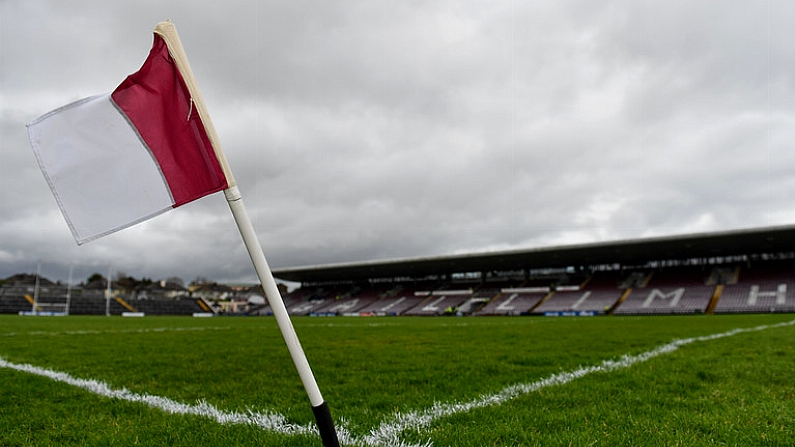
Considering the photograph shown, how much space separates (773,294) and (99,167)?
1598 inches

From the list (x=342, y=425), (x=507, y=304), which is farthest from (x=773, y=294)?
(x=342, y=425)

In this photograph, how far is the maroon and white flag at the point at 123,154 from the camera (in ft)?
6.06

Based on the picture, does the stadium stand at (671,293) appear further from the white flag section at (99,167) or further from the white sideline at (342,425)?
the white flag section at (99,167)

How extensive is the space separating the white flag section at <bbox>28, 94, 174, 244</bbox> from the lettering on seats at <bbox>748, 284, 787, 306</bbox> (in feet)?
127

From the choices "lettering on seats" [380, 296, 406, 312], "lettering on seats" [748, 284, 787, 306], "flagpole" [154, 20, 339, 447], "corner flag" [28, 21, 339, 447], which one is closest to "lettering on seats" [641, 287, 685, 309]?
"lettering on seats" [748, 284, 787, 306]

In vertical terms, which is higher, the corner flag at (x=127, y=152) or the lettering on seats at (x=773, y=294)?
the corner flag at (x=127, y=152)

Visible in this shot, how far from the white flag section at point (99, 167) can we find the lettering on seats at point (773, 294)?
38.6 m

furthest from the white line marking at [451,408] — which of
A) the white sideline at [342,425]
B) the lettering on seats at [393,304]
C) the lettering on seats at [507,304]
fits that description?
the lettering on seats at [393,304]

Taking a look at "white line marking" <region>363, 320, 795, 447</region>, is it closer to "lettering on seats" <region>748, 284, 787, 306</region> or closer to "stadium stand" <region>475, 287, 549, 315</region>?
"lettering on seats" <region>748, 284, 787, 306</region>

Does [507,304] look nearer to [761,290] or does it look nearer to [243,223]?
[761,290]

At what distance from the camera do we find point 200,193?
1.84 meters

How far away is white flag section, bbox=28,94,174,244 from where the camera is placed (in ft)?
6.11

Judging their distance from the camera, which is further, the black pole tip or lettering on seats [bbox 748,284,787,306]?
lettering on seats [bbox 748,284,787,306]

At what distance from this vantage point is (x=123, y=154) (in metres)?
1.91
